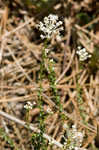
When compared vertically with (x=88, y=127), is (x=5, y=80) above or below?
above

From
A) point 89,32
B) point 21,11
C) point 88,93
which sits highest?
point 21,11

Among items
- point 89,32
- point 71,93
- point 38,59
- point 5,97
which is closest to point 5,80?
point 5,97

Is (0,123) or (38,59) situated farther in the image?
(38,59)

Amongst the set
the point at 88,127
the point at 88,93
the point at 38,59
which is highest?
the point at 38,59

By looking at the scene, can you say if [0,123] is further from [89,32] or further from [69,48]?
[89,32]

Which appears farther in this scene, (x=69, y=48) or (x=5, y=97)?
(x=69, y=48)

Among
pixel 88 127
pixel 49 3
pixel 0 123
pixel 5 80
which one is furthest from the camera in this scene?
pixel 49 3

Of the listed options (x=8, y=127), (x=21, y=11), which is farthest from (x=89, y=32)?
(x=8, y=127)

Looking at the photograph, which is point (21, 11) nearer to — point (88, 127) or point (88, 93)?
point (88, 93)

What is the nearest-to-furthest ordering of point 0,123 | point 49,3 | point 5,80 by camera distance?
point 0,123, point 5,80, point 49,3
